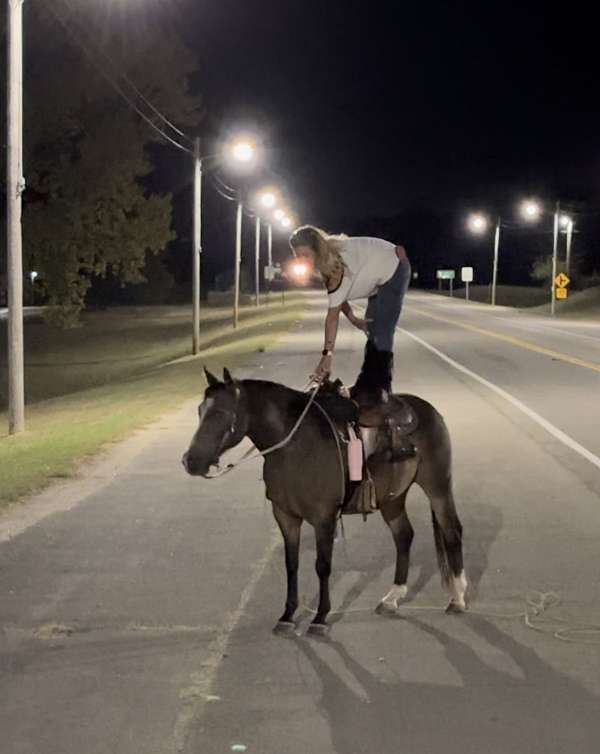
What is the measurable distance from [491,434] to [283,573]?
7.77 m

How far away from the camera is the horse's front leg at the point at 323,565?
6113mm

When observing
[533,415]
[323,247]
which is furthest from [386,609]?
[533,415]

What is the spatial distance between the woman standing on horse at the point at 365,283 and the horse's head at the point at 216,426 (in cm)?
64

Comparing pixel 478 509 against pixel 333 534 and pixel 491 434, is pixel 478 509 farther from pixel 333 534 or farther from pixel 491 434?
pixel 491 434

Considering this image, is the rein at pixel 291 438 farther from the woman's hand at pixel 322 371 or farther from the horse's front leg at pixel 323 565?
the horse's front leg at pixel 323 565

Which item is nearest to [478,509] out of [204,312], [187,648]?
[187,648]

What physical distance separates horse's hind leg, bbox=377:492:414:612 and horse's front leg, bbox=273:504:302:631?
67 centimetres

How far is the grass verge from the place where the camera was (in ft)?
39.9

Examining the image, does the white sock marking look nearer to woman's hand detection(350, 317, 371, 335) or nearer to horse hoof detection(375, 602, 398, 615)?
horse hoof detection(375, 602, 398, 615)

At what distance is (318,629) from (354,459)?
1.00m

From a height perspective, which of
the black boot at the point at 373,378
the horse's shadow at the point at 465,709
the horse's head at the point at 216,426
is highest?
the black boot at the point at 373,378

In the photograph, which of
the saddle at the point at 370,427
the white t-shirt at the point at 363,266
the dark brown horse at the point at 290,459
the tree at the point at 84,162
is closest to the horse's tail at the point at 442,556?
the dark brown horse at the point at 290,459

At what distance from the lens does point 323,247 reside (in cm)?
623

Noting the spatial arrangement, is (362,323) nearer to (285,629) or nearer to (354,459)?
(354,459)
